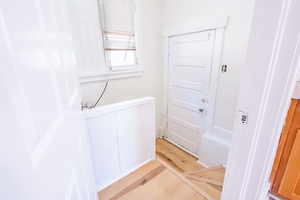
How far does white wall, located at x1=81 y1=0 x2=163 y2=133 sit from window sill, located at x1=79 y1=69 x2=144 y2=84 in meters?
0.06

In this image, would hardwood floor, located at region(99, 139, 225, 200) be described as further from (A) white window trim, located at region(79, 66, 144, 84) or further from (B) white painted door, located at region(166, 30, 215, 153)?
(A) white window trim, located at region(79, 66, 144, 84)

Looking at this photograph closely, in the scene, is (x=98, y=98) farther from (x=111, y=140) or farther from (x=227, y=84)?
(x=227, y=84)

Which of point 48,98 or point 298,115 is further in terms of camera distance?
point 298,115

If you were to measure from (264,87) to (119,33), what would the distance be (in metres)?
2.06

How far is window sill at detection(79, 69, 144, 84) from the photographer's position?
1.91m

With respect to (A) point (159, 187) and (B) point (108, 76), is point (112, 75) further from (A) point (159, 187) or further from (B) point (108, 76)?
(A) point (159, 187)

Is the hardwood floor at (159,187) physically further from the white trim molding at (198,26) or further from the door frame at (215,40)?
the white trim molding at (198,26)

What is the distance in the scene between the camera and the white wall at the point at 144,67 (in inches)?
85.1

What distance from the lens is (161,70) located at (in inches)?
118

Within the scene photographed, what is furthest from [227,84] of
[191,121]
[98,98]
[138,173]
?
[98,98]

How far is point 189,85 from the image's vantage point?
265 centimetres

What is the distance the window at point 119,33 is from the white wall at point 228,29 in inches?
34.8

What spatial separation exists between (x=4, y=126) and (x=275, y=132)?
974 millimetres

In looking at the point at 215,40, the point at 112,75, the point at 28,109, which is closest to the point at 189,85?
the point at 215,40
